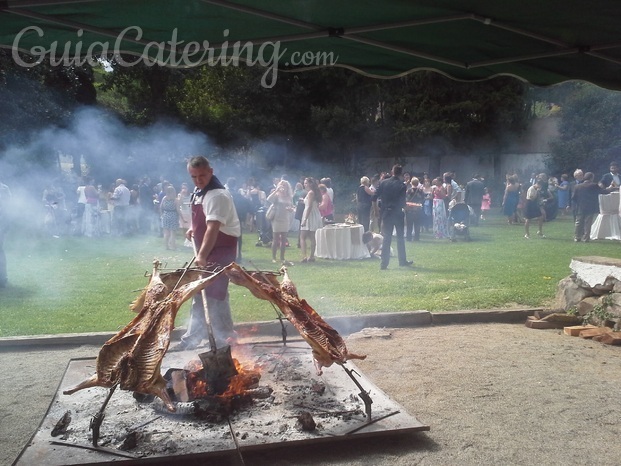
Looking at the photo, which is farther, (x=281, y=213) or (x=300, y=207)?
(x=300, y=207)

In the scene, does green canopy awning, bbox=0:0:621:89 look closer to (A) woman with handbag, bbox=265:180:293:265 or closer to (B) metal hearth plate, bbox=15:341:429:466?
(B) metal hearth plate, bbox=15:341:429:466

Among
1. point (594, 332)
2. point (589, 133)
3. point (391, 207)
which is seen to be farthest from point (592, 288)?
point (589, 133)

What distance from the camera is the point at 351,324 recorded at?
8555mm

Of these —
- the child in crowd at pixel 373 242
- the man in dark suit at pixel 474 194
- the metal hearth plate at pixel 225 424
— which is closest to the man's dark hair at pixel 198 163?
the metal hearth plate at pixel 225 424

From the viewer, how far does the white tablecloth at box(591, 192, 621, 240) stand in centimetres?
1797

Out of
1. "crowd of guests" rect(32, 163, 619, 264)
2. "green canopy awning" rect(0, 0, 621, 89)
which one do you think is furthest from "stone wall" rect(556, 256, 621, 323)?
"crowd of guests" rect(32, 163, 619, 264)

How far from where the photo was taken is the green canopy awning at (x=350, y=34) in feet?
13.0

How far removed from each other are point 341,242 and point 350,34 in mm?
10946

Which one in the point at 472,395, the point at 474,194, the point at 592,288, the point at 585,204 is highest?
the point at 474,194

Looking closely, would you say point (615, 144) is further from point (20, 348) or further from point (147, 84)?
point (20, 348)

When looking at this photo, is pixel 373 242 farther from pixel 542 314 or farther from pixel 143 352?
pixel 143 352

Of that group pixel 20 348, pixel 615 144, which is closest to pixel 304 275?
pixel 20 348

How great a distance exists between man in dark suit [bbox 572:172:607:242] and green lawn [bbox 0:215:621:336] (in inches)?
19.9

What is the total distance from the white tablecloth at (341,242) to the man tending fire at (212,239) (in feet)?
28.0
